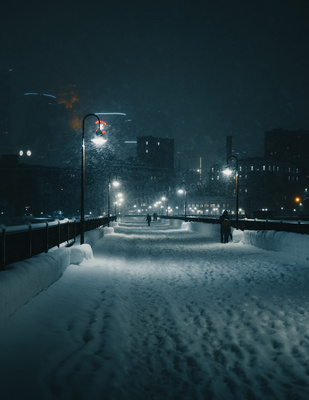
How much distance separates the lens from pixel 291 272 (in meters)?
13.2

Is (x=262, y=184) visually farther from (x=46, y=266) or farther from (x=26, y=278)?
(x=26, y=278)

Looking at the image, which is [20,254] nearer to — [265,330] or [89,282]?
Result: [89,282]

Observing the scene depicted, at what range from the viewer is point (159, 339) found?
21.1ft

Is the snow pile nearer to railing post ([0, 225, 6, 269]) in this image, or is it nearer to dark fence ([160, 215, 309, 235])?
dark fence ([160, 215, 309, 235])

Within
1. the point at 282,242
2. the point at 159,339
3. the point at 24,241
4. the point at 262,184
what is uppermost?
the point at 262,184

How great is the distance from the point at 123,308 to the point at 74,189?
403ft

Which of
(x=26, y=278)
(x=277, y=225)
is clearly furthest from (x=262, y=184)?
(x=26, y=278)

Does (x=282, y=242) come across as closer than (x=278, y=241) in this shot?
Yes

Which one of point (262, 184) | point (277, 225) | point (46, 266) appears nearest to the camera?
point (46, 266)

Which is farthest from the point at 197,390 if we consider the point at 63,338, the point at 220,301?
the point at 220,301

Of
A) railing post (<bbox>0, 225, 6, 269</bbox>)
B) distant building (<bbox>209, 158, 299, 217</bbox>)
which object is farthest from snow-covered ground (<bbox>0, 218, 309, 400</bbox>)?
distant building (<bbox>209, 158, 299, 217</bbox>)

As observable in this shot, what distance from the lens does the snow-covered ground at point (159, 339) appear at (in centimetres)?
459

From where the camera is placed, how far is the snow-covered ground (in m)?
4.59

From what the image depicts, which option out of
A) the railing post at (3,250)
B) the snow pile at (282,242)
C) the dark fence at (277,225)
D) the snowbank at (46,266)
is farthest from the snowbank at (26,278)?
the dark fence at (277,225)
